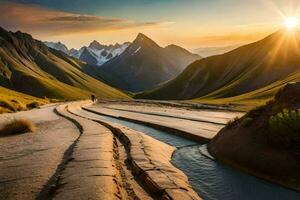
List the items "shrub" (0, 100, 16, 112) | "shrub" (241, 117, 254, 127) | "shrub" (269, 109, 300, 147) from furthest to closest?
"shrub" (0, 100, 16, 112) < "shrub" (241, 117, 254, 127) < "shrub" (269, 109, 300, 147)

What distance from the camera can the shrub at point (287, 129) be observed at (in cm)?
1489

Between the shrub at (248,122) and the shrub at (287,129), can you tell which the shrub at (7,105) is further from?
the shrub at (287,129)

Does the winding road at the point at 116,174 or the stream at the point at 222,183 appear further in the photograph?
the stream at the point at 222,183

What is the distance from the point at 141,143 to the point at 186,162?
408 cm

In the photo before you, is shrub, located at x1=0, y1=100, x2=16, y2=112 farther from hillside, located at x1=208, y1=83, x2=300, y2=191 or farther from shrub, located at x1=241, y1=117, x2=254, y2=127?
shrub, located at x1=241, y1=117, x2=254, y2=127

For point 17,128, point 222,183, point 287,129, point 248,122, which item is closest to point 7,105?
point 17,128

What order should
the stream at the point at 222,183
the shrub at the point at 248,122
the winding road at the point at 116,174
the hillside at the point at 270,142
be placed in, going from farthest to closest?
the shrub at the point at 248,122
the hillside at the point at 270,142
the stream at the point at 222,183
the winding road at the point at 116,174

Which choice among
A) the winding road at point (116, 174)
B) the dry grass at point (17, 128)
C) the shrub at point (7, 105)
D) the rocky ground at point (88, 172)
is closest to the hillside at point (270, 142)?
the winding road at point (116, 174)

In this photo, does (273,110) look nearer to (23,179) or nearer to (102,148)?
(102,148)

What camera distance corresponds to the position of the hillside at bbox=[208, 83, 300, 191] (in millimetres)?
14476

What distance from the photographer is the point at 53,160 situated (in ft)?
54.7

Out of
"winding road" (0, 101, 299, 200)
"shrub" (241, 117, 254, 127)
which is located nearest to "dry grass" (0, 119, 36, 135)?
"winding road" (0, 101, 299, 200)

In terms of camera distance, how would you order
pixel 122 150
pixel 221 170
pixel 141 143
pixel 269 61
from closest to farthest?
pixel 221 170
pixel 122 150
pixel 141 143
pixel 269 61

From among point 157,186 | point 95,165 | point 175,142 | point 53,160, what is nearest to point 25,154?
point 53,160
